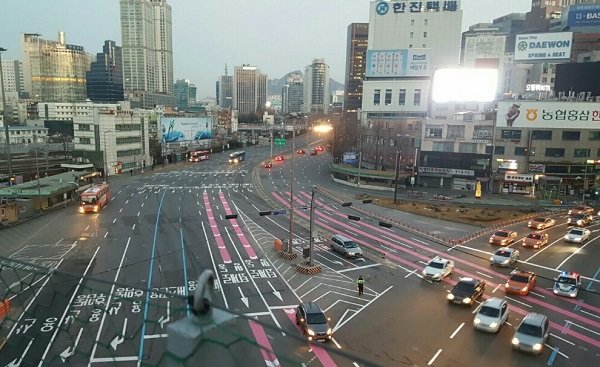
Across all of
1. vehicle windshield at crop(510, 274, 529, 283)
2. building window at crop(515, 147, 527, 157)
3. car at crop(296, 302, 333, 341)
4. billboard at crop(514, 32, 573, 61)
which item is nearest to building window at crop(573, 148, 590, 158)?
building window at crop(515, 147, 527, 157)

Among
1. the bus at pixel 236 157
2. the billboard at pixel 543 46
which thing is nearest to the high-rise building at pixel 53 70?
the bus at pixel 236 157

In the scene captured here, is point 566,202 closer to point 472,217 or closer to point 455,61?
point 472,217

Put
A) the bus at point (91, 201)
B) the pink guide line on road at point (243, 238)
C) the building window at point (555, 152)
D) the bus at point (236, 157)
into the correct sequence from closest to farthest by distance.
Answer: the pink guide line on road at point (243, 238) → the bus at point (91, 201) → the building window at point (555, 152) → the bus at point (236, 157)

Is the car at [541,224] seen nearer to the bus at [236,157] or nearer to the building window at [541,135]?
the building window at [541,135]

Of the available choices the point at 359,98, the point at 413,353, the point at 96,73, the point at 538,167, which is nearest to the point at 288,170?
the point at 538,167

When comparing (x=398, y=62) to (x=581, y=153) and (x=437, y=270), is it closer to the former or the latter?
(x=581, y=153)

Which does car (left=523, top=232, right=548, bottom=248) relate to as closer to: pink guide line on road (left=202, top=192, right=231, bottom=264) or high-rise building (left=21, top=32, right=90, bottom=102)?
pink guide line on road (left=202, top=192, right=231, bottom=264)

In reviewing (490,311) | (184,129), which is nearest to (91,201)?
(490,311)

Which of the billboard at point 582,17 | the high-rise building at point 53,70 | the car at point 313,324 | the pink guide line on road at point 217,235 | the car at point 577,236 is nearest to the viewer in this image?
the car at point 313,324

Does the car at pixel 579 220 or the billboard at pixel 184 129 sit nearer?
the car at pixel 579 220
